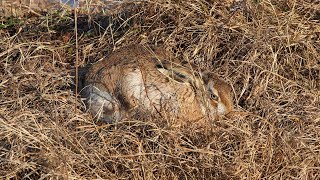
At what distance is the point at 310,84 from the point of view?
15.2 feet

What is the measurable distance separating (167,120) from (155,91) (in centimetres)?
29

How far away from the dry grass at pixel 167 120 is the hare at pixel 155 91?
103 mm

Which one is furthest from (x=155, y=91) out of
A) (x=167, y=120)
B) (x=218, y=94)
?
(x=218, y=94)

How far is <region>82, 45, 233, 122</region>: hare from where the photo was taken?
4012mm

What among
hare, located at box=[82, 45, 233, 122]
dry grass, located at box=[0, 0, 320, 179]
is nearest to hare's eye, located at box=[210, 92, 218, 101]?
hare, located at box=[82, 45, 233, 122]

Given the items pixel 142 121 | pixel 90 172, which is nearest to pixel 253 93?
pixel 142 121

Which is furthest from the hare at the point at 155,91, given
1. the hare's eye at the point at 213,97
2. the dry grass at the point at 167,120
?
the dry grass at the point at 167,120

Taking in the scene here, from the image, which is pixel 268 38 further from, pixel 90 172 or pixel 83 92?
pixel 90 172

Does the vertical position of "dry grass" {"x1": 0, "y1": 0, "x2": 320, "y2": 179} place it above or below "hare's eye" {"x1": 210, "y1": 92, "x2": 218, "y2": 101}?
below

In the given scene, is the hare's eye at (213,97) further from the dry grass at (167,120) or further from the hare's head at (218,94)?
the dry grass at (167,120)

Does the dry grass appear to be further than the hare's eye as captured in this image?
No

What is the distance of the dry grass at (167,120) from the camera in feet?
11.5

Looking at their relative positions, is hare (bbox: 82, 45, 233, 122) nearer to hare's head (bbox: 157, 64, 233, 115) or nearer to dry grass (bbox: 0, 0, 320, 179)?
hare's head (bbox: 157, 64, 233, 115)

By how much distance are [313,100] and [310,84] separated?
0.26 metres
